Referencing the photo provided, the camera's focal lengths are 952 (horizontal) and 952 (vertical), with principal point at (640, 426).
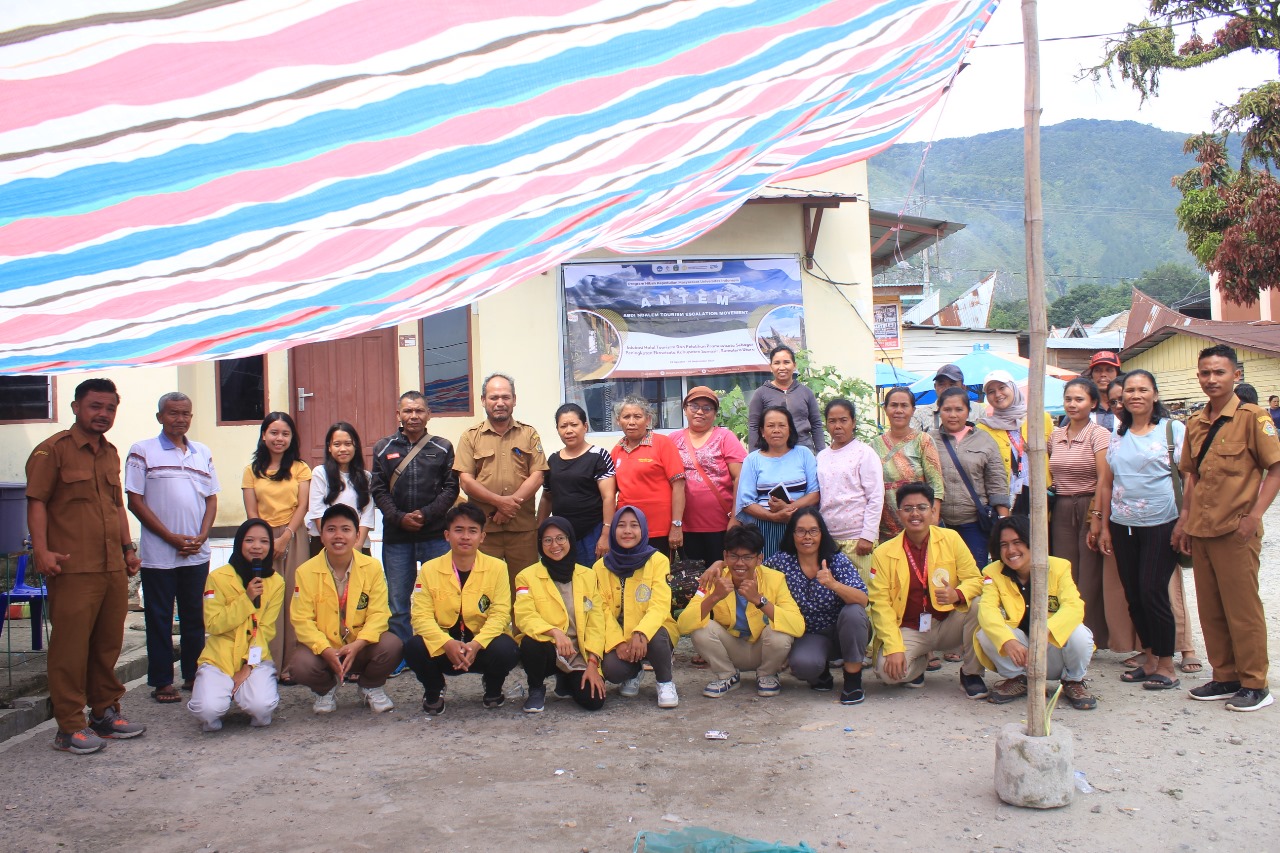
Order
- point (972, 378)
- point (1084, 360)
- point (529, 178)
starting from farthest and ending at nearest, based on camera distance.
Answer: point (1084, 360) → point (972, 378) → point (529, 178)

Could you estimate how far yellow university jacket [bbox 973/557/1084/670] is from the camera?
4.76 meters

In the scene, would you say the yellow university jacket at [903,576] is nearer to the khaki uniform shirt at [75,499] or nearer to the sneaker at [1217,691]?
the sneaker at [1217,691]

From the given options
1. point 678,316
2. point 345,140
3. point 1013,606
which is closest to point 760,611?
point 1013,606

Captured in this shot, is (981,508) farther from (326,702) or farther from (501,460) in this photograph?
(326,702)

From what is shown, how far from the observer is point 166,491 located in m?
5.46

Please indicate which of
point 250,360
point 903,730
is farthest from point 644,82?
point 250,360

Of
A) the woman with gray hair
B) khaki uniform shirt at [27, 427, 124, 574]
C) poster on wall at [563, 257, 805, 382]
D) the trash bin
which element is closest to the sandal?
khaki uniform shirt at [27, 427, 124, 574]

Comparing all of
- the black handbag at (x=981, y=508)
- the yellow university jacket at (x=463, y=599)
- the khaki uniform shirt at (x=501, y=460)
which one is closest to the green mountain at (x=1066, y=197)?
the black handbag at (x=981, y=508)

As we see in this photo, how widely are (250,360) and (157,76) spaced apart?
9.12m

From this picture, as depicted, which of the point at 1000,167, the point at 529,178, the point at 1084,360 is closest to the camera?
the point at 529,178

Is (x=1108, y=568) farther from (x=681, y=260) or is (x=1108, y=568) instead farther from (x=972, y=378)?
(x=972, y=378)

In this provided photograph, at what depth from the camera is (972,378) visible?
46.6ft

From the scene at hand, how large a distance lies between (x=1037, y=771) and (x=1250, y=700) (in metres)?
1.88

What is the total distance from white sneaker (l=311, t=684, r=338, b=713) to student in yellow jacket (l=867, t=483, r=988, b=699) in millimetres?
3018
